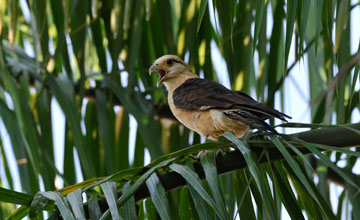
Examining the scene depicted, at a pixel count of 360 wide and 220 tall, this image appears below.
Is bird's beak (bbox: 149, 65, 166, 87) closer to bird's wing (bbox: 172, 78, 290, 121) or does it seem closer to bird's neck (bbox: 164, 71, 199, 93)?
bird's neck (bbox: 164, 71, 199, 93)

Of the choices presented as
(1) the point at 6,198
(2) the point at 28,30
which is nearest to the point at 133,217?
(1) the point at 6,198

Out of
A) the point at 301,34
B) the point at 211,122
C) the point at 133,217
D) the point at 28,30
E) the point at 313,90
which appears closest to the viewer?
the point at 133,217

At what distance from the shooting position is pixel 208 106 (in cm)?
386

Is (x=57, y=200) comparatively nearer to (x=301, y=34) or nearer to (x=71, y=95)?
(x=301, y=34)

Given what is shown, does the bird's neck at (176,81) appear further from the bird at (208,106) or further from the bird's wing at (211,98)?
the bird's wing at (211,98)

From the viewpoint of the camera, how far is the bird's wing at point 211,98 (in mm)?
3328

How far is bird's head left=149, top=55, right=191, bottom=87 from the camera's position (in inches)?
174

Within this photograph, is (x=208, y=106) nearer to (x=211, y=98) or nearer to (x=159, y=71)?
(x=211, y=98)

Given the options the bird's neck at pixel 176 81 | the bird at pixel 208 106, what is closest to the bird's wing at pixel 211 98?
the bird at pixel 208 106

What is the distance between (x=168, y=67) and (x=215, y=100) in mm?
916

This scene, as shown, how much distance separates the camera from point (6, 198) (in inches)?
89.1

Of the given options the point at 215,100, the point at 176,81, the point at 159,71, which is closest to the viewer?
the point at 215,100

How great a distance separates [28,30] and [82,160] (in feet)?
8.26

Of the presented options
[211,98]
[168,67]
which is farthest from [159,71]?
[211,98]
